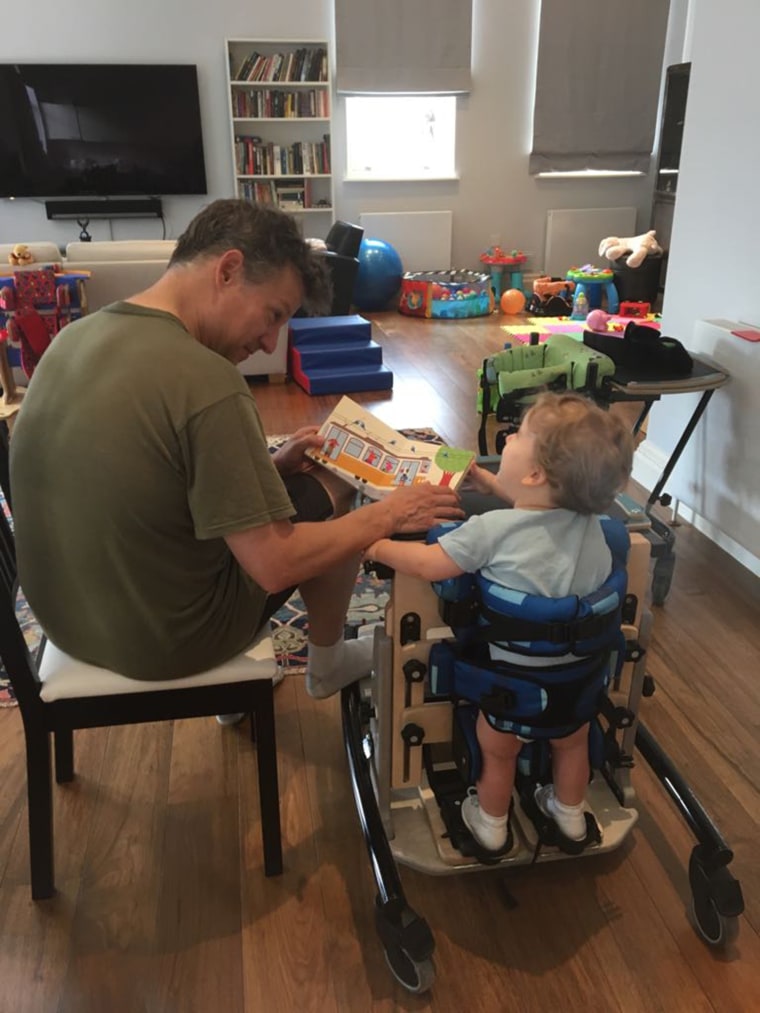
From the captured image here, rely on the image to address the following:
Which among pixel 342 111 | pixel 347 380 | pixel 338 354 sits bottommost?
pixel 347 380

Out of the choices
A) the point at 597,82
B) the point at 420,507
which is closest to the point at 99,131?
the point at 597,82

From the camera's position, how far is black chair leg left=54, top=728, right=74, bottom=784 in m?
1.65

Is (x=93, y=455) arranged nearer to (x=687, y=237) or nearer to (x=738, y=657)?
(x=738, y=657)

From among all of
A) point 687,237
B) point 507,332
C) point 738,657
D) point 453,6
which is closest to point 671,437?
point 687,237

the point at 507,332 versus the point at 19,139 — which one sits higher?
the point at 19,139

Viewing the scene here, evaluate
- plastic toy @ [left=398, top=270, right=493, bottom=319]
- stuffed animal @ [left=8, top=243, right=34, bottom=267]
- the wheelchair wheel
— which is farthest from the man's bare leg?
plastic toy @ [left=398, top=270, right=493, bottom=319]

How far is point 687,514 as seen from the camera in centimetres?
281

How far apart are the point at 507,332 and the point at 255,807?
4529 millimetres

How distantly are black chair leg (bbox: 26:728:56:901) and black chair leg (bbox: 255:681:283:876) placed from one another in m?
0.34

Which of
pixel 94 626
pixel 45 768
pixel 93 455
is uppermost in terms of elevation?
pixel 93 455

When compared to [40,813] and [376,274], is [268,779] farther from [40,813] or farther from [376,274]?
[376,274]

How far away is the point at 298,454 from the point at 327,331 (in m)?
2.94

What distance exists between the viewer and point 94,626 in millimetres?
1264

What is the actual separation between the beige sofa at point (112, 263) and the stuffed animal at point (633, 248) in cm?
303
